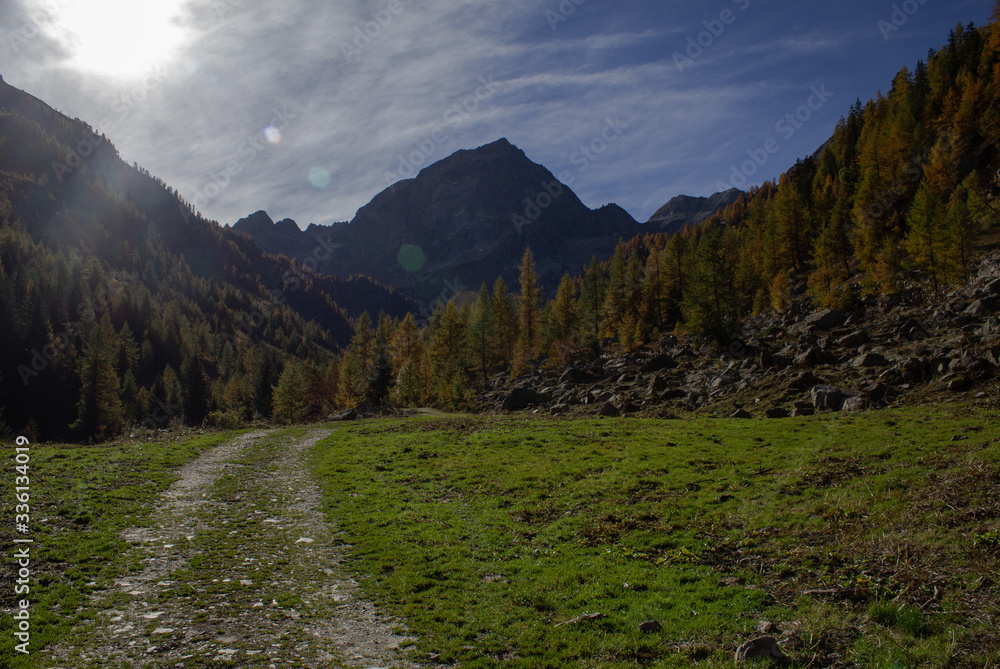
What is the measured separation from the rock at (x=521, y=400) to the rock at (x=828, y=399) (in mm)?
27633

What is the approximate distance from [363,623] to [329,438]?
28.7 m

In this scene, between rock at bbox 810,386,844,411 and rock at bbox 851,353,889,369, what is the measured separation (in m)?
5.25

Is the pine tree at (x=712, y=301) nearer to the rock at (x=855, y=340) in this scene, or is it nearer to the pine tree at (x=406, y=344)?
the rock at (x=855, y=340)

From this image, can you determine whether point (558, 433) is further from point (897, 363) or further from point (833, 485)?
point (897, 363)

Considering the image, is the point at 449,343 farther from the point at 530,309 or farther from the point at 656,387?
the point at 656,387

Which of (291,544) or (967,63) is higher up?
(967,63)

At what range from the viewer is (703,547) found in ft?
42.0

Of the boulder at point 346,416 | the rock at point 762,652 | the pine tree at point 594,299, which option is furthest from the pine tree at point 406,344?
the rock at point 762,652

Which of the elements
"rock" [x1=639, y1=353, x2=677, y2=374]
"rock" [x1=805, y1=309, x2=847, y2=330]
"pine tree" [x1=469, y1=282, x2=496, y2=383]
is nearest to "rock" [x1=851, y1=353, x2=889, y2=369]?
"rock" [x1=805, y1=309, x2=847, y2=330]

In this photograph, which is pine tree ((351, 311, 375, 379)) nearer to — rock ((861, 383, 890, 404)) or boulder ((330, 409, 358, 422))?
boulder ((330, 409, 358, 422))

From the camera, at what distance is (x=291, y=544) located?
46.5ft

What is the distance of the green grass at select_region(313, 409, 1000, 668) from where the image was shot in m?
8.14

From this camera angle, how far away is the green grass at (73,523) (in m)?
8.77

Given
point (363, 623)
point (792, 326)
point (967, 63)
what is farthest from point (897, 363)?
point (967, 63)
